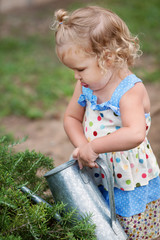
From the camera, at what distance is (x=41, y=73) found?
17.1ft

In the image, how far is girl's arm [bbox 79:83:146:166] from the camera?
1.52 m

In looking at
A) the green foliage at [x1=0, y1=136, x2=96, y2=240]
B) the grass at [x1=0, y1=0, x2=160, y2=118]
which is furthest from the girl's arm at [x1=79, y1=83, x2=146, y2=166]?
the grass at [x1=0, y1=0, x2=160, y2=118]

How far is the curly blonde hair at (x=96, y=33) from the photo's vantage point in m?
1.53

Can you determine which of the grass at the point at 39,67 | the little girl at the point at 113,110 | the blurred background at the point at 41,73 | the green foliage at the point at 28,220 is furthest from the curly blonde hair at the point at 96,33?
the grass at the point at 39,67

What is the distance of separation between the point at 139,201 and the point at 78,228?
47 centimetres

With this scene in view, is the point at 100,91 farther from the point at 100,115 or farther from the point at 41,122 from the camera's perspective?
the point at 41,122

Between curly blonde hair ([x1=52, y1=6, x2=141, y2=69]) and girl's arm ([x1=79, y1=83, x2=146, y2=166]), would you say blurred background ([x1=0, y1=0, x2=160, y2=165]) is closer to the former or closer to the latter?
curly blonde hair ([x1=52, y1=6, x2=141, y2=69])

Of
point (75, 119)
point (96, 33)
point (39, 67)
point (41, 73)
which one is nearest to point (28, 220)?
point (75, 119)

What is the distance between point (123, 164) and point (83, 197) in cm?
28

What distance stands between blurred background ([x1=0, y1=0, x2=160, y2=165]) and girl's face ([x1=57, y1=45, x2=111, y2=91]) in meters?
0.80

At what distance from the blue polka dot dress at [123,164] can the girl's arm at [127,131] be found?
0.09 meters

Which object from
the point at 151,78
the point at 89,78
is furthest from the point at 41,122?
the point at 89,78

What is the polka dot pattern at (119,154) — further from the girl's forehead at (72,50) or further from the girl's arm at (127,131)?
the girl's forehead at (72,50)

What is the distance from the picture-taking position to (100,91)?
1739 millimetres
